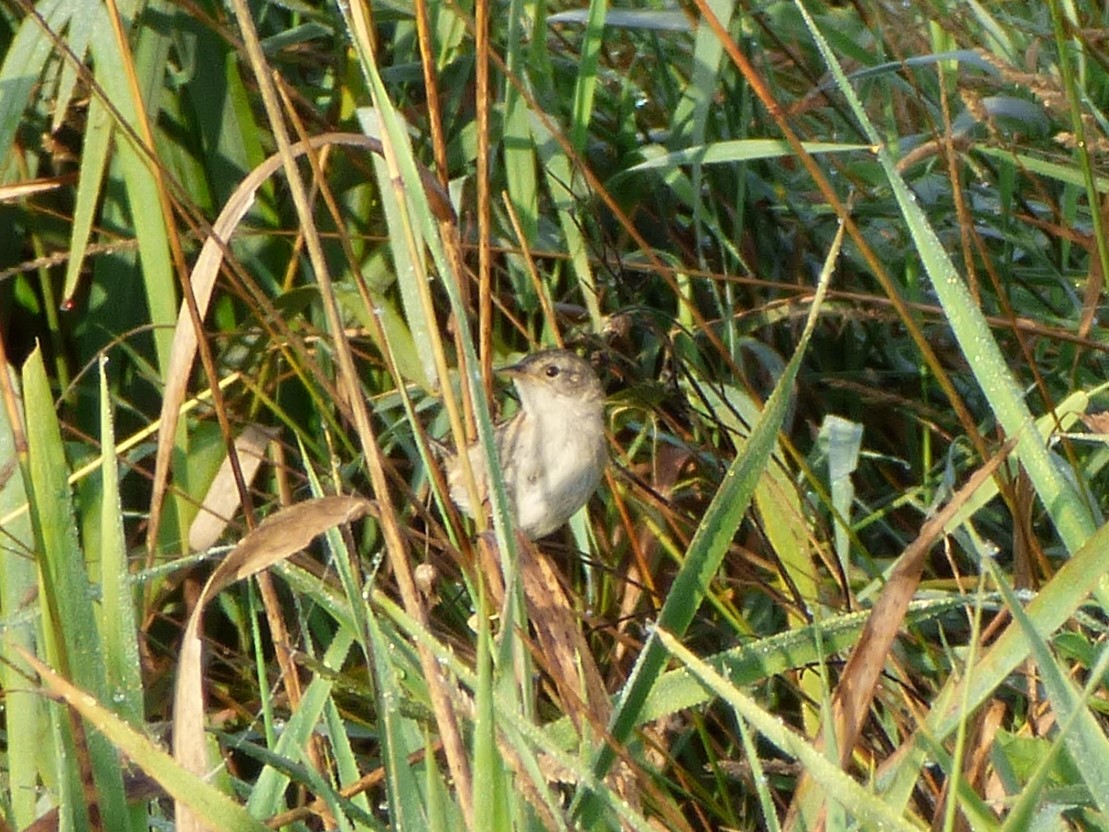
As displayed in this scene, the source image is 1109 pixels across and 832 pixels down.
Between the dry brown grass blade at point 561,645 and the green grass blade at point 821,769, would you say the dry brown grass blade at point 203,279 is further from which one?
the green grass blade at point 821,769

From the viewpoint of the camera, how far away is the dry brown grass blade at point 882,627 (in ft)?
5.49

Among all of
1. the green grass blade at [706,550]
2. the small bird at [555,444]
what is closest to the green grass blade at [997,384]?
the green grass blade at [706,550]

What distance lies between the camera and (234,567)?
5.78 ft

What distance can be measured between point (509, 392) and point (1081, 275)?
1327 mm

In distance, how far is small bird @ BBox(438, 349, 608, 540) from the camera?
3.24 m

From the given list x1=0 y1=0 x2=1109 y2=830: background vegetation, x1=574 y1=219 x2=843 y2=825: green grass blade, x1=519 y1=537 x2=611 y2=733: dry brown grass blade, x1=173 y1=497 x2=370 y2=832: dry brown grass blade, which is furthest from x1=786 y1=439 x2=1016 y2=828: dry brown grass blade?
x1=173 y1=497 x2=370 y2=832: dry brown grass blade

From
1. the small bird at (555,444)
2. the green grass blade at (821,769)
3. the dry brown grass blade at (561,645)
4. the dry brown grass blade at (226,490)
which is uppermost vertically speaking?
the green grass blade at (821,769)

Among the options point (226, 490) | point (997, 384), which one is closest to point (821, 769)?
point (997, 384)

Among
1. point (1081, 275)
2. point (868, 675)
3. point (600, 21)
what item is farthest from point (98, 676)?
point (1081, 275)

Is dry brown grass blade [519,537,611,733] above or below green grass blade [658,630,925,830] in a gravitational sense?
below

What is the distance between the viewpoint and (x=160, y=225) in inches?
112

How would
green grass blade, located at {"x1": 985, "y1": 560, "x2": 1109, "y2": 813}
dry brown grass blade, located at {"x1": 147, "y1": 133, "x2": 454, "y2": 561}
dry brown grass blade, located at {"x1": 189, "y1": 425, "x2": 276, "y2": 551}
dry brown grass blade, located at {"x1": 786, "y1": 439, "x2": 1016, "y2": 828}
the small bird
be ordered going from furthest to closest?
the small bird, dry brown grass blade, located at {"x1": 189, "y1": 425, "x2": 276, "y2": 551}, dry brown grass blade, located at {"x1": 147, "y1": 133, "x2": 454, "y2": 561}, dry brown grass blade, located at {"x1": 786, "y1": 439, "x2": 1016, "y2": 828}, green grass blade, located at {"x1": 985, "y1": 560, "x2": 1109, "y2": 813}

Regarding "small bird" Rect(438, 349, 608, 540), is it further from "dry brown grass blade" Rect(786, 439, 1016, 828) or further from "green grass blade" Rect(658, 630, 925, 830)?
"green grass blade" Rect(658, 630, 925, 830)

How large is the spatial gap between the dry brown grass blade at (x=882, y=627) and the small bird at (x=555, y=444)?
1.38 metres
